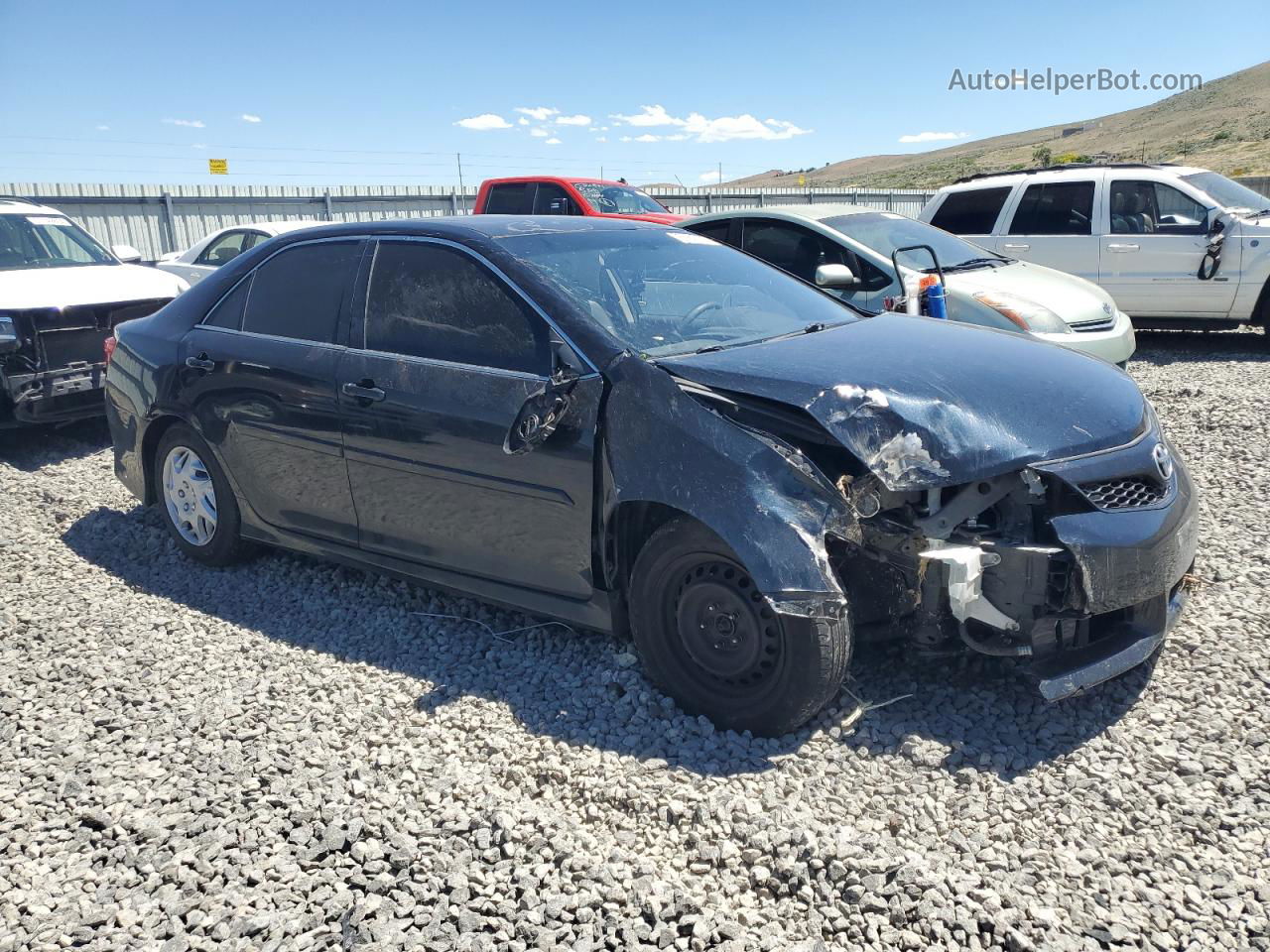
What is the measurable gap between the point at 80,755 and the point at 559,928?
1.97 m

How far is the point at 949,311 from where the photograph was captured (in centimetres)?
773

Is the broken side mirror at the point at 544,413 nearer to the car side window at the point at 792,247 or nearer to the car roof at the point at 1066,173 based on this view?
the car side window at the point at 792,247

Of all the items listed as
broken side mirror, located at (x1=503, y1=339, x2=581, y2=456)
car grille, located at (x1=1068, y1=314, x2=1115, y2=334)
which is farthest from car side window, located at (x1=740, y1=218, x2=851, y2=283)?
broken side mirror, located at (x1=503, y1=339, x2=581, y2=456)

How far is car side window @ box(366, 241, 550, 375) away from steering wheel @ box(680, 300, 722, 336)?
57cm

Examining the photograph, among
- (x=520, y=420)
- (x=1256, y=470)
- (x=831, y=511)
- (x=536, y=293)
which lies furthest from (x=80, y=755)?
(x=1256, y=470)

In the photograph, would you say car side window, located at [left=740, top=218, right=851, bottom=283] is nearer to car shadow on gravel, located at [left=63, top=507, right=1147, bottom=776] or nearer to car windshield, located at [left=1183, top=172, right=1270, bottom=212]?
car shadow on gravel, located at [left=63, top=507, right=1147, bottom=776]

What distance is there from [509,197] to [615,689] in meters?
11.8

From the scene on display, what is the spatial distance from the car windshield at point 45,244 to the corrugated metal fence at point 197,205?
689 centimetres

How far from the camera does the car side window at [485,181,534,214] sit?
1423cm

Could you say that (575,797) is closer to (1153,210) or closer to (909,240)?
(909,240)

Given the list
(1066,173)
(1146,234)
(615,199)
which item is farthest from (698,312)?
(615,199)

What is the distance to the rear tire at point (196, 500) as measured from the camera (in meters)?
5.07

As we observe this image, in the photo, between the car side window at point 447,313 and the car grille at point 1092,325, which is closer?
the car side window at point 447,313

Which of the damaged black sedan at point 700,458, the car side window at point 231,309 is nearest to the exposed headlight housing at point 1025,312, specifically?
the damaged black sedan at point 700,458
